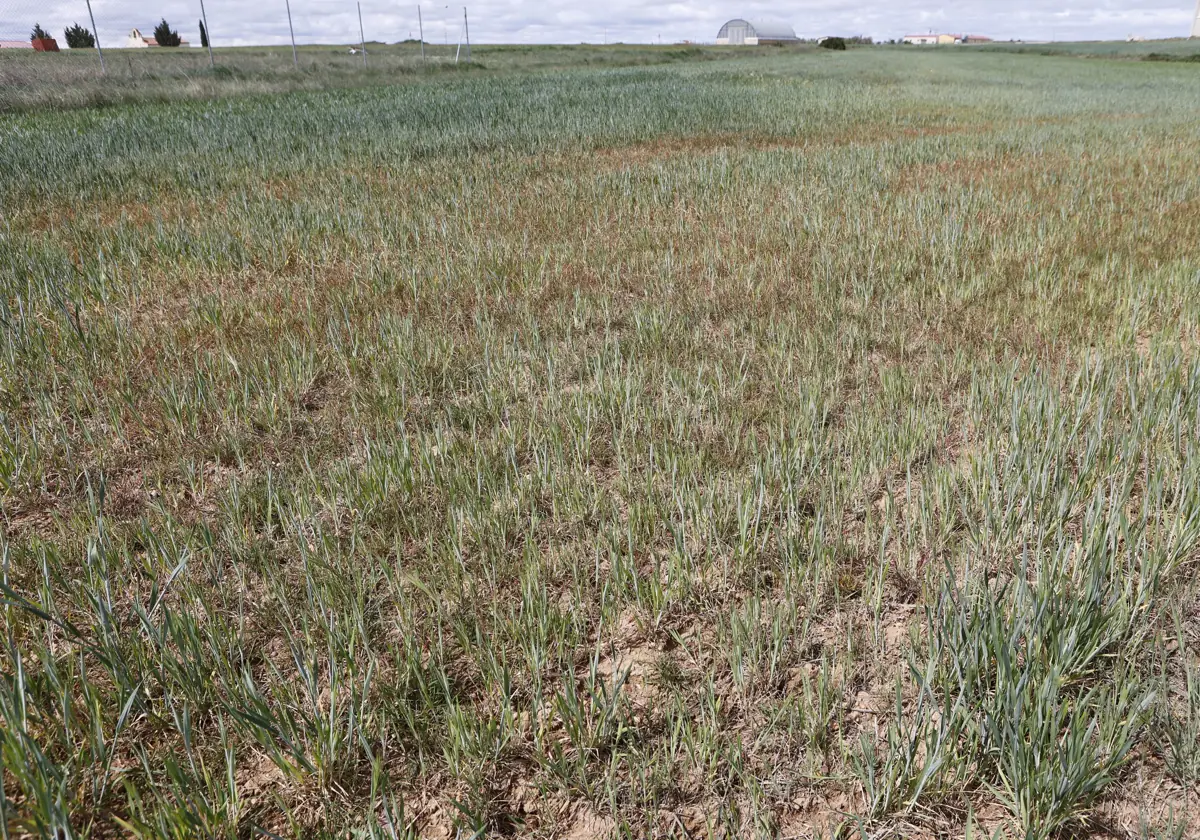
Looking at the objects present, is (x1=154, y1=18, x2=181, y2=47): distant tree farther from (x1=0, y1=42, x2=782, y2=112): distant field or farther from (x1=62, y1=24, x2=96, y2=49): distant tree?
(x1=0, y1=42, x2=782, y2=112): distant field

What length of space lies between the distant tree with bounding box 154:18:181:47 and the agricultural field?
240ft

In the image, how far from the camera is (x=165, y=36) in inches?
2372

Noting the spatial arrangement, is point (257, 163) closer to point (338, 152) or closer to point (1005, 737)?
point (338, 152)

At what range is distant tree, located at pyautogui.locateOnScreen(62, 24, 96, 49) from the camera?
155 feet

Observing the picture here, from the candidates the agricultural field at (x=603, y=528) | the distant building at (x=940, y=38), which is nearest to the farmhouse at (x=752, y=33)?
the distant building at (x=940, y=38)

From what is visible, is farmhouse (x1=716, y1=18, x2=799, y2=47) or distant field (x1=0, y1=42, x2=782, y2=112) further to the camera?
farmhouse (x1=716, y1=18, x2=799, y2=47)

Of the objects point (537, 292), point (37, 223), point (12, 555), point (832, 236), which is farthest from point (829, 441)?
point (37, 223)

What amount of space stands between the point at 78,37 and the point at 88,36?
0.71 meters

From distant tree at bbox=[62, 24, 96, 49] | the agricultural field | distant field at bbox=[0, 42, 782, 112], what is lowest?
the agricultural field

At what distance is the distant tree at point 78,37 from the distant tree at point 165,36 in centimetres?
1312

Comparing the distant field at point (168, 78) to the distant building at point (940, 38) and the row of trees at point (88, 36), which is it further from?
the distant building at point (940, 38)

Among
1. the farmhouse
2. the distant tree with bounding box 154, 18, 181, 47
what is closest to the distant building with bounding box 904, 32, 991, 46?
the farmhouse

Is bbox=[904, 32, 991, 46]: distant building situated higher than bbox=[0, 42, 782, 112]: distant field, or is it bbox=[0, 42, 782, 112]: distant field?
bbox=[904, 32, 991, 46]: distant building

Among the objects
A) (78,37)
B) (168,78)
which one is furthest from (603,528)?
(78,37)
